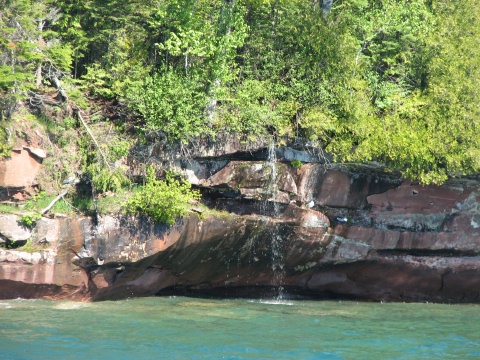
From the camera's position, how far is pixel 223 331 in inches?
620

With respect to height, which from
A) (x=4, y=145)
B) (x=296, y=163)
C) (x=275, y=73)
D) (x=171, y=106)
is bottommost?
(x=4, y=145)

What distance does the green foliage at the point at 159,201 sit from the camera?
60.4ft

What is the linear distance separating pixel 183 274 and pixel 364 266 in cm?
599

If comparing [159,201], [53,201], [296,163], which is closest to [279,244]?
[296,163]

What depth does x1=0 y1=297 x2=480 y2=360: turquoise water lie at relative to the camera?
13828 millimetres

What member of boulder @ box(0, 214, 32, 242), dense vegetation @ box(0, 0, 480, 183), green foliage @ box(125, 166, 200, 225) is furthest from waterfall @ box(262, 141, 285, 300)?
boulder @ box(0, 214, 32, 242)

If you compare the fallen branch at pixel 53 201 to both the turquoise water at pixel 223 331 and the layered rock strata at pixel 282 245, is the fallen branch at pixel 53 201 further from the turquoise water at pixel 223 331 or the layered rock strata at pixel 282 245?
the turquoise water at pixel 223 331

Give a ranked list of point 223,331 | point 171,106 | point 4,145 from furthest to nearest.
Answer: point 171,106, point 4,145, point 223,331

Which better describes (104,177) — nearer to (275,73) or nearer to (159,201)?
(159,201)

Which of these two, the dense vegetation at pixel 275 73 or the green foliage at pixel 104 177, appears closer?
the green foliage at pixel 104 177

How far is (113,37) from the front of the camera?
2034cm

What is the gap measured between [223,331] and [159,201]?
433 cm

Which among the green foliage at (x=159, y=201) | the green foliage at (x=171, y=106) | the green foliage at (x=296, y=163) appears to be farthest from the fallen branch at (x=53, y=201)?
the green foliage at (x=296, y=163)

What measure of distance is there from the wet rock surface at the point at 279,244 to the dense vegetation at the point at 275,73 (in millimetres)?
1111
